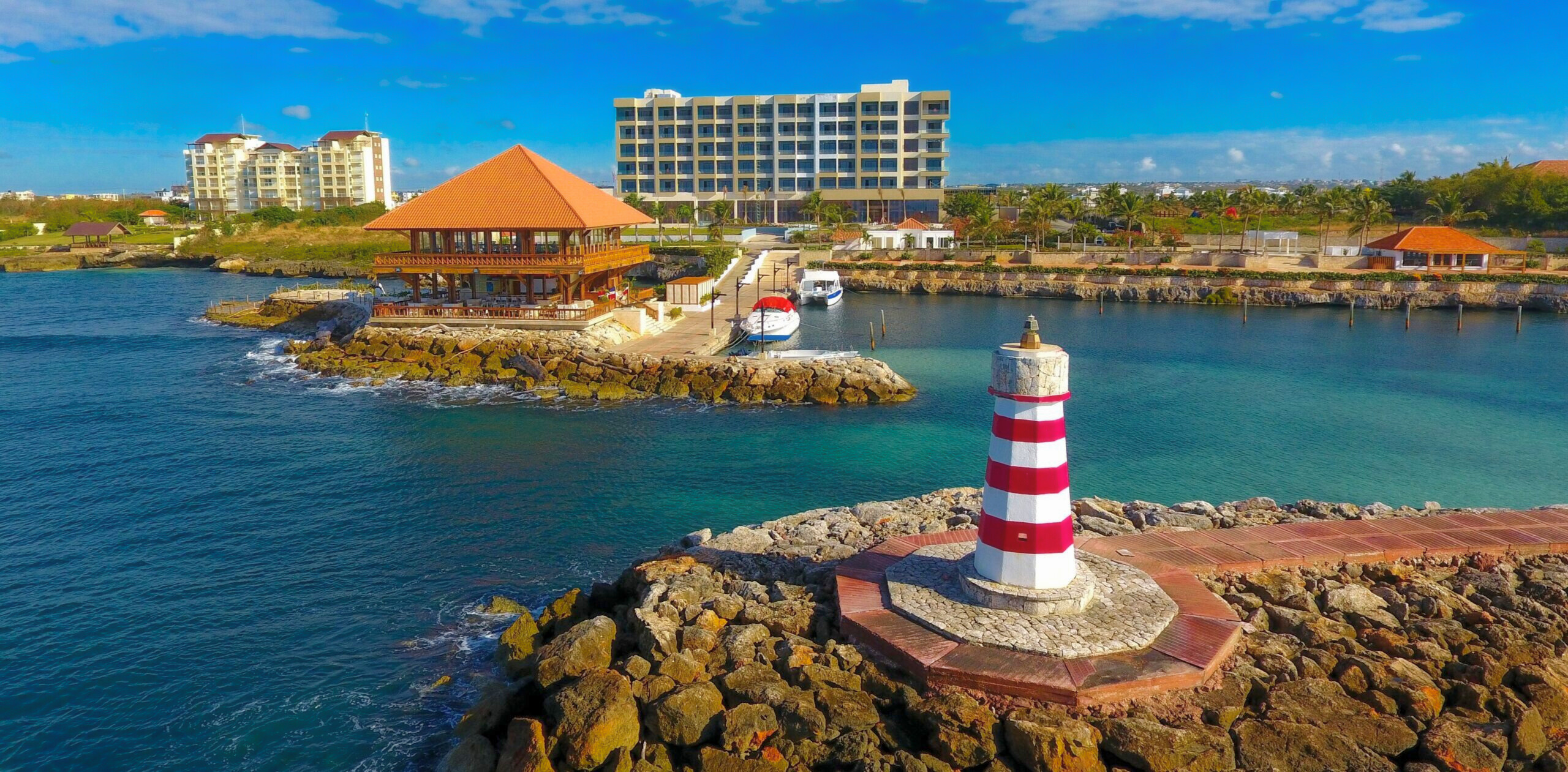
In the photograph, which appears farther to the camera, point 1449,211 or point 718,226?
point 718,226

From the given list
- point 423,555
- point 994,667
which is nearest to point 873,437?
point 423,555

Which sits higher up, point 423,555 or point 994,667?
point 994,667

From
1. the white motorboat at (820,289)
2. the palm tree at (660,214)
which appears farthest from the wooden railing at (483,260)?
the palm tree at (660,214)

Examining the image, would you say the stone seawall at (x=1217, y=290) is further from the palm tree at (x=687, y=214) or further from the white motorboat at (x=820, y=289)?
the palm tree at (x=687, y=214)

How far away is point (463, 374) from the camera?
34.7 m

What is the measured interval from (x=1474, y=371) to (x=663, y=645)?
38581mm

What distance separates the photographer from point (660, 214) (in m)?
96.0

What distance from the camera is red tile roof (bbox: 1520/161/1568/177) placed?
307 ft

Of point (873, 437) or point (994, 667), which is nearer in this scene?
point (994, 667)

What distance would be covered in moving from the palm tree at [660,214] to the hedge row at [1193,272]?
18683 millimetres

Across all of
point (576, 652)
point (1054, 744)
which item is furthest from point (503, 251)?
point (1054, 744)

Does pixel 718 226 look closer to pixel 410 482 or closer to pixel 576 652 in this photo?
pixel 410 482

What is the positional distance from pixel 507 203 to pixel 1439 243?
2307 inches

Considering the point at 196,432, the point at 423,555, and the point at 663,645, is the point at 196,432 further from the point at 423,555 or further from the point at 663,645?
the point at 663,645
